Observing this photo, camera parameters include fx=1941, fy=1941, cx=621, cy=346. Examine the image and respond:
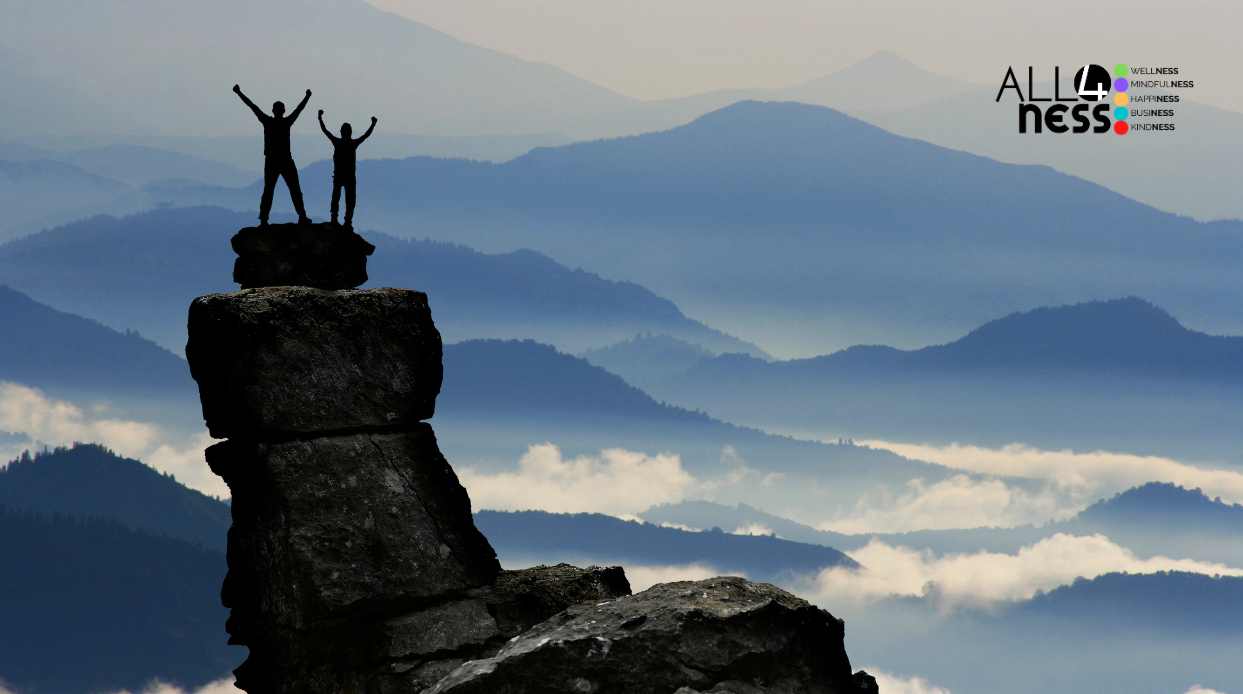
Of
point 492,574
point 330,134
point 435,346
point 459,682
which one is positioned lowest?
point 459,682

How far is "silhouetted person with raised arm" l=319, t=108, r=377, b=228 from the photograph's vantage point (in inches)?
1443

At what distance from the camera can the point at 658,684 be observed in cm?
2622

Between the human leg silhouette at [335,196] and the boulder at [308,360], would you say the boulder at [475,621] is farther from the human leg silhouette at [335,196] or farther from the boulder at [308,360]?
the human leg silhouette at [335,196]

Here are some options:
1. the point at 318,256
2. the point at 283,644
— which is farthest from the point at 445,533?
the point at 318,256

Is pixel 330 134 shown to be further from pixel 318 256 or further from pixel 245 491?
pixel 245 491

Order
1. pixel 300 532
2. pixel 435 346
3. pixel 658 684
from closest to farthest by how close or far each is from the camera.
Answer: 1. pixel 658 684
2. pixel 300 532
3. pixel 435 346

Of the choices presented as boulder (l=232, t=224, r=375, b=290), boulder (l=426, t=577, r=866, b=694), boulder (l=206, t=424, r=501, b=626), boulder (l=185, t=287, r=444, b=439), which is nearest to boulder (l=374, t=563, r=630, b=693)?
boulder (l=206, t=424, r=501, b=626)

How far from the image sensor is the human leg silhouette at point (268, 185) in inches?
1436

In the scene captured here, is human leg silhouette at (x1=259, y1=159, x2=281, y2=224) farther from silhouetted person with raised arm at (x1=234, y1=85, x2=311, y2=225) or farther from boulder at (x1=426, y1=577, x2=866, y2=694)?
boulder at (x1=426, y1=577, x2=866, y2=694)

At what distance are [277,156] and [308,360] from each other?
5.37 m

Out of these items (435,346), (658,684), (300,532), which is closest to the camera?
(658,684)

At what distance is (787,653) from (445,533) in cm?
867

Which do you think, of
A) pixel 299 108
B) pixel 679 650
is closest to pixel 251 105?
pixel 299 108

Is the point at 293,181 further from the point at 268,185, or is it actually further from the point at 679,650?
the point at 679,650
